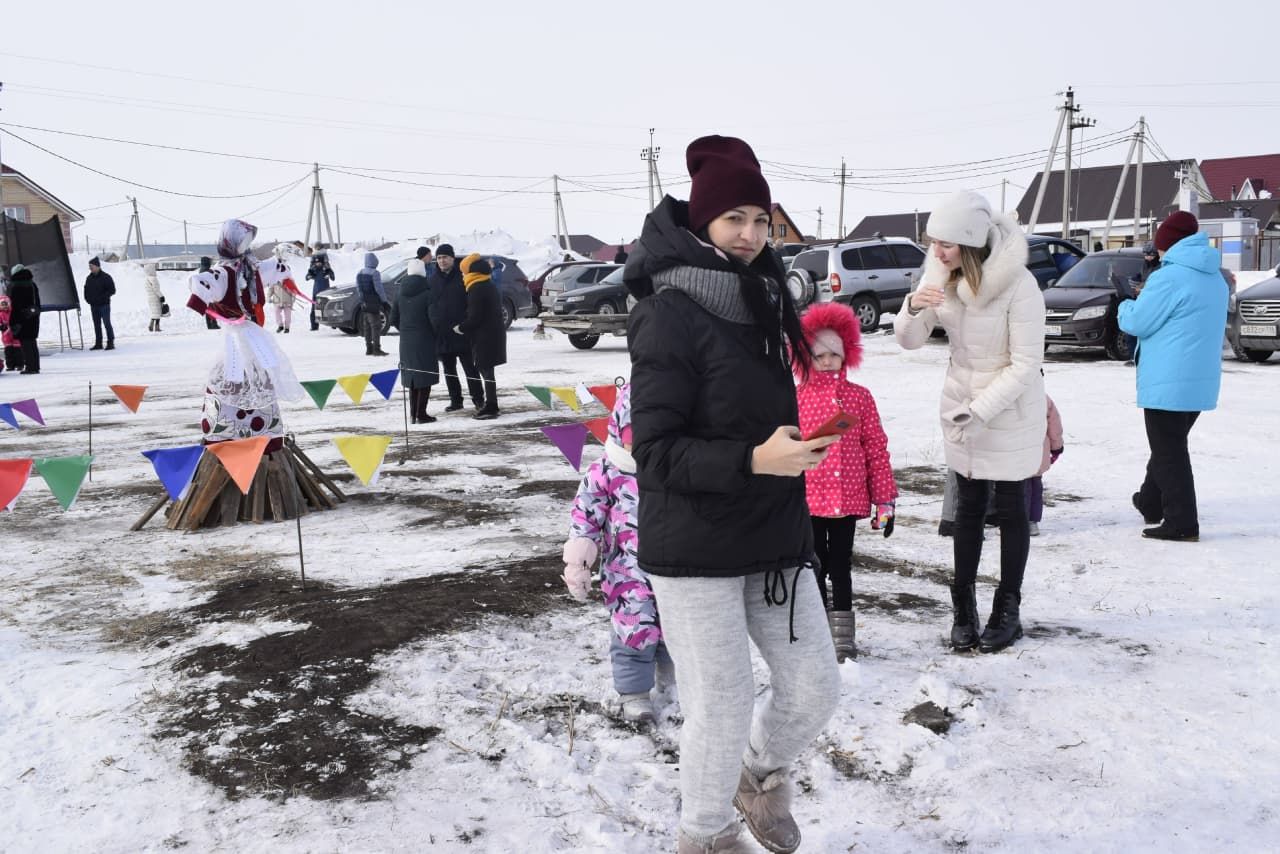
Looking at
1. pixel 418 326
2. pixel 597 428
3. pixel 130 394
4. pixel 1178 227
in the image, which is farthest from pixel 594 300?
pixel 1178 227

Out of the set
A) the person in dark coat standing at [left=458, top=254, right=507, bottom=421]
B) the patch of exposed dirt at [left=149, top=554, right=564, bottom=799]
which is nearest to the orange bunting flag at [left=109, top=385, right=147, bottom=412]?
the patch of exposed dirt at [left=149, top=554, right=564, bottom=799]

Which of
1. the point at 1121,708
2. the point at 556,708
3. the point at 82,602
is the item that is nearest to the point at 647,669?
the point at 556,708

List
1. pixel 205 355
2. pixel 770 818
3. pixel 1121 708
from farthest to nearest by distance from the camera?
pixel 205 355
pixel 1121 708
pixel 770 818

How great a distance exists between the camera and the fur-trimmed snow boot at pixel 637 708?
384cm

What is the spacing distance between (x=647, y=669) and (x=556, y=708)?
38cm

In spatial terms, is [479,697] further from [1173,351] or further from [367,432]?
[367,432]

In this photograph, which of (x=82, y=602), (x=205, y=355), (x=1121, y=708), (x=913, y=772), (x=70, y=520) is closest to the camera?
(x=913, y=772)

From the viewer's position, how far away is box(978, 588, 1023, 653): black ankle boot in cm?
438

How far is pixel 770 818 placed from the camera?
2762 millimetres

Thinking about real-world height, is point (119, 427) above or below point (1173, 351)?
below

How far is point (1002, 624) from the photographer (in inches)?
173

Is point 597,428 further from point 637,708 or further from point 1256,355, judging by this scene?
point 1256,355

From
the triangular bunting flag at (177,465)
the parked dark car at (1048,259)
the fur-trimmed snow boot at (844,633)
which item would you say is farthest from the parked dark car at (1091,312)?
the triangular bunting flag at (177,465)

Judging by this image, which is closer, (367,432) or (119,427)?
(367,432)
